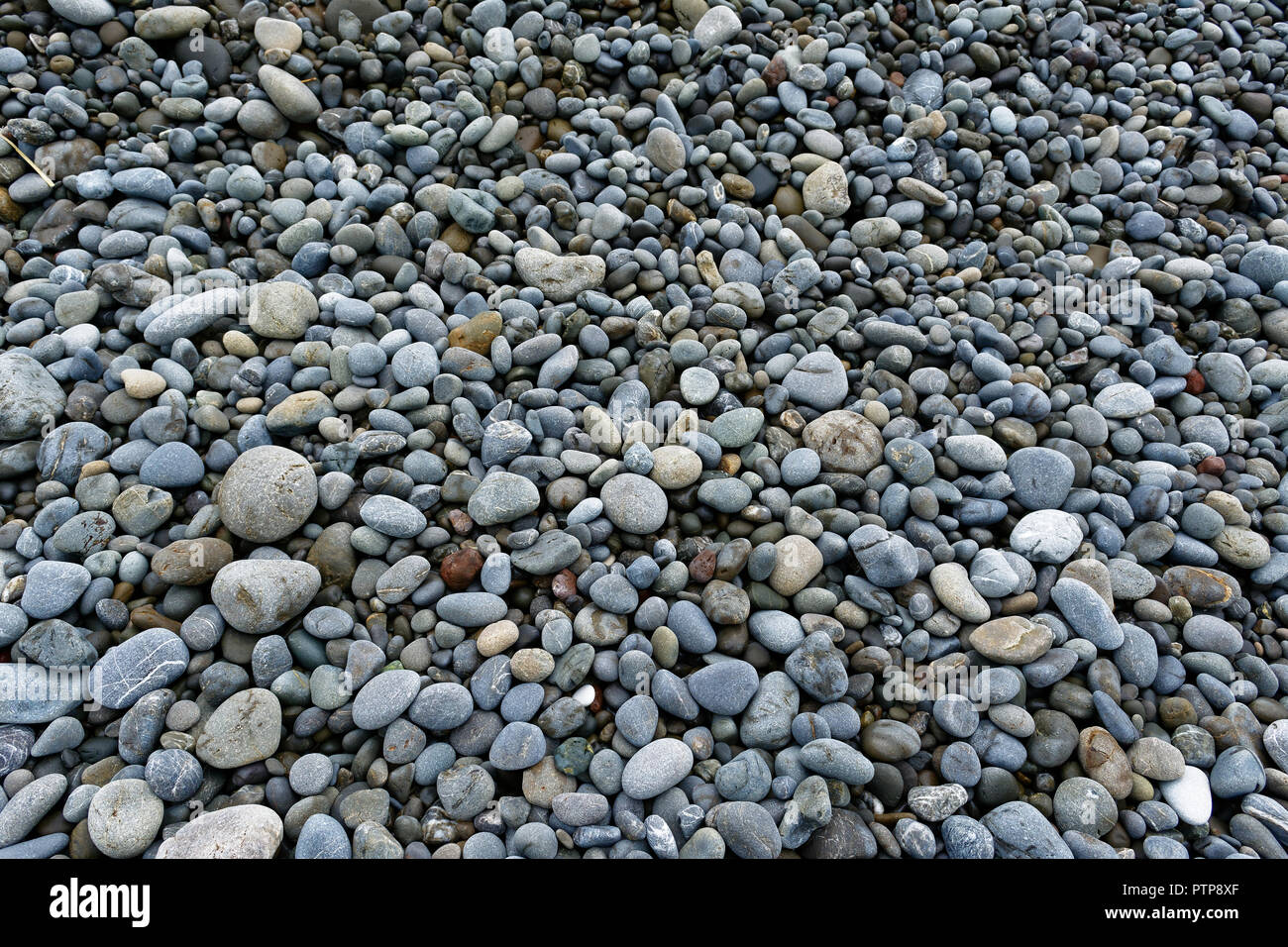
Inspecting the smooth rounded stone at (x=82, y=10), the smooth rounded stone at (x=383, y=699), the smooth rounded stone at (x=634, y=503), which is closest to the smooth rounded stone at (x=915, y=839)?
the smooth rounded stone at (x=634, y=503)

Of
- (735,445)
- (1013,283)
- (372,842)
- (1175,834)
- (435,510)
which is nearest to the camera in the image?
(372,842)

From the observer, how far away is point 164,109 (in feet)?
10.4

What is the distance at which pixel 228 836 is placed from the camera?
181 cm

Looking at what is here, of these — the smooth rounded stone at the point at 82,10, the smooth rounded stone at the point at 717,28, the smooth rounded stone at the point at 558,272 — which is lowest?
the smooth rounded stone at the point at 558,272

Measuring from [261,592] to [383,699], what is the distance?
49 cm

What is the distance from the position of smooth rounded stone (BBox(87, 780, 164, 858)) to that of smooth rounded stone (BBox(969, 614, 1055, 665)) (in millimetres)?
2308

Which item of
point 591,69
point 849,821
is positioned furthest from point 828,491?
point 591,69

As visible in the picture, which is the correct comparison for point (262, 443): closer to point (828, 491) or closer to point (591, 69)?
point (828, 491)

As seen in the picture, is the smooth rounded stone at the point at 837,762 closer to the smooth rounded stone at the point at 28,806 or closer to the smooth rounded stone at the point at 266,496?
the smooth rounded stone at the point at 266,496

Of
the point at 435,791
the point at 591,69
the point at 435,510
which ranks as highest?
the point at 591,69

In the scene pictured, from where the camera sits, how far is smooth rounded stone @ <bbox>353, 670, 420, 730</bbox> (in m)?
2.02

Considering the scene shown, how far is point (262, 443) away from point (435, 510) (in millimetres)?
642

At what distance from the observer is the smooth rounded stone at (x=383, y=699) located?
2021 millimetres

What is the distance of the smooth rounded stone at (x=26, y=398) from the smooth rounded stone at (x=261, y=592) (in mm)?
920
